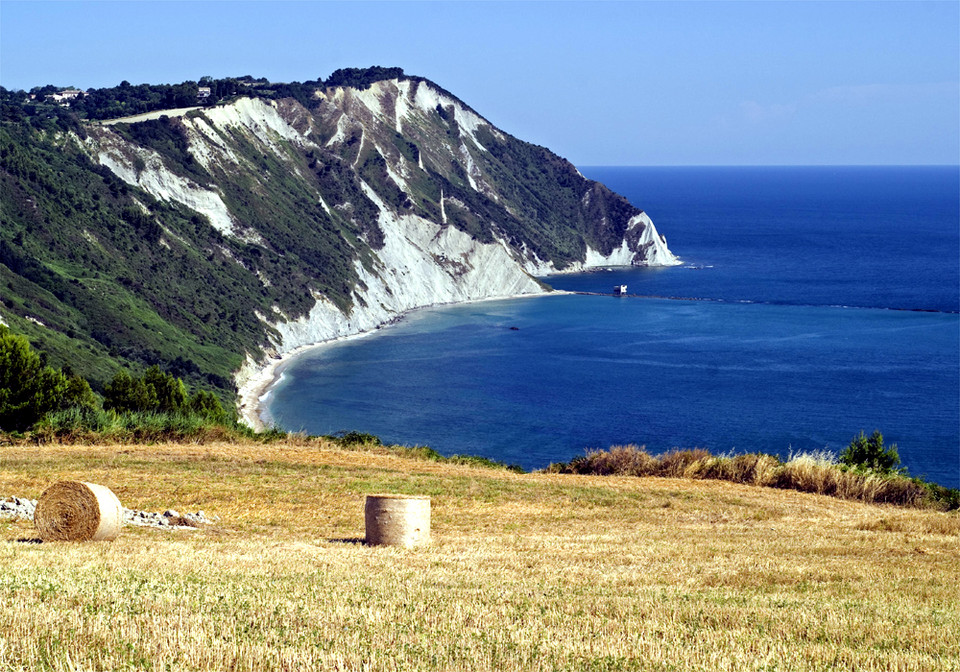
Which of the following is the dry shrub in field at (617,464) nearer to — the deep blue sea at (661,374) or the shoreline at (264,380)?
the deep blue sea at (661,374)

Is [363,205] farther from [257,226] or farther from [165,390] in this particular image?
[165,390]

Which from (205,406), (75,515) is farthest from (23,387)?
(75,515)

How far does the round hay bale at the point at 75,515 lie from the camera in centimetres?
Result: 1819

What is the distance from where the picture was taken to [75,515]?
59.9 ft

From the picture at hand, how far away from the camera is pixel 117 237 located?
326 feet

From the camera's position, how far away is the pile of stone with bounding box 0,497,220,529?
2112 centimetres

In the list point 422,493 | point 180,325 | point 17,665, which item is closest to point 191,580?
point 17,665

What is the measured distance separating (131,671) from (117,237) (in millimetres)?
95053

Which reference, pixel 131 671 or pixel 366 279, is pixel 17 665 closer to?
pixel 131 671

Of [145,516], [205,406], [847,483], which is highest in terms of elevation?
[145,516]

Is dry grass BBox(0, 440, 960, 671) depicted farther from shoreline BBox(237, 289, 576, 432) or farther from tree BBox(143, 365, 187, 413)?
shoreline BBox(237, 289, 576, 432)

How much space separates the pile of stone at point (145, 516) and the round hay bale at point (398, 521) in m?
4.15

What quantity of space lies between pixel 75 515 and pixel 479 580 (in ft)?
23.6

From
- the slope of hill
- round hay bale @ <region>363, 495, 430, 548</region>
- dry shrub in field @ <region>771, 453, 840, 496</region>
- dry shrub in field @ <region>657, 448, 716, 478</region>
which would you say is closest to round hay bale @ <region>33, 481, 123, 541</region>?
round hay bale @ <region>363, 495, 430, 548</region>
